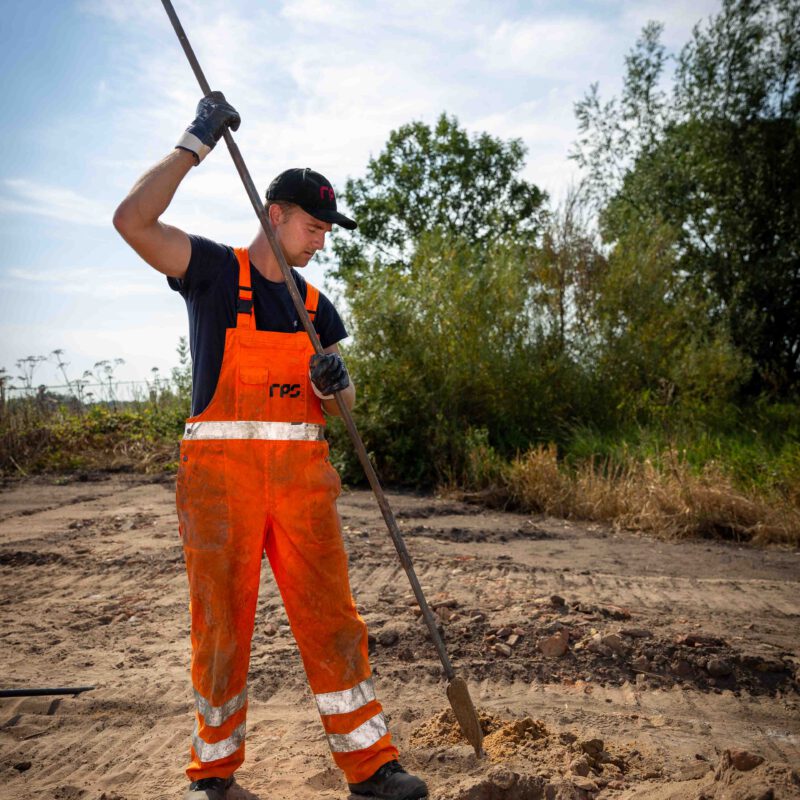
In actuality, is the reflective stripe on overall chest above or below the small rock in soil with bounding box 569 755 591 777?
above

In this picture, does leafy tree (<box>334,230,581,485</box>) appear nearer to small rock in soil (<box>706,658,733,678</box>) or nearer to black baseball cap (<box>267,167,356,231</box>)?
small rock in soil (<box>706,658,733,678</box>)

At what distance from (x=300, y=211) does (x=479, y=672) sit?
2652 mm

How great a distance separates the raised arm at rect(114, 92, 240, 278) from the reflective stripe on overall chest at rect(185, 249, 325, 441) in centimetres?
25

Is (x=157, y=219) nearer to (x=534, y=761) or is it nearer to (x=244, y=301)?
(x=244, y=301)

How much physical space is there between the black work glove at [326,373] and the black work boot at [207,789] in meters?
1.43

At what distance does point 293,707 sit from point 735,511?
212 inches

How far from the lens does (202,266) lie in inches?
108

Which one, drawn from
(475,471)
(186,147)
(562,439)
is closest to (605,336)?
(562,439)

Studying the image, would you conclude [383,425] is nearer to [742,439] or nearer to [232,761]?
[742,439]

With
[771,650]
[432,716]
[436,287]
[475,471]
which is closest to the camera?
[432,716]

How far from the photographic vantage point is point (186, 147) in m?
2.66

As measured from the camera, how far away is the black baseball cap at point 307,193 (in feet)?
9.42

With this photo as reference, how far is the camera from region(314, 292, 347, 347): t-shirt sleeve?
306cm

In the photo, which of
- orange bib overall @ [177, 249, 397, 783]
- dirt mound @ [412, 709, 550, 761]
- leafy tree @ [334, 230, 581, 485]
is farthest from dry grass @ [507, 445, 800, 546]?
orange bib overall @ [177, 249, 397, 783]
